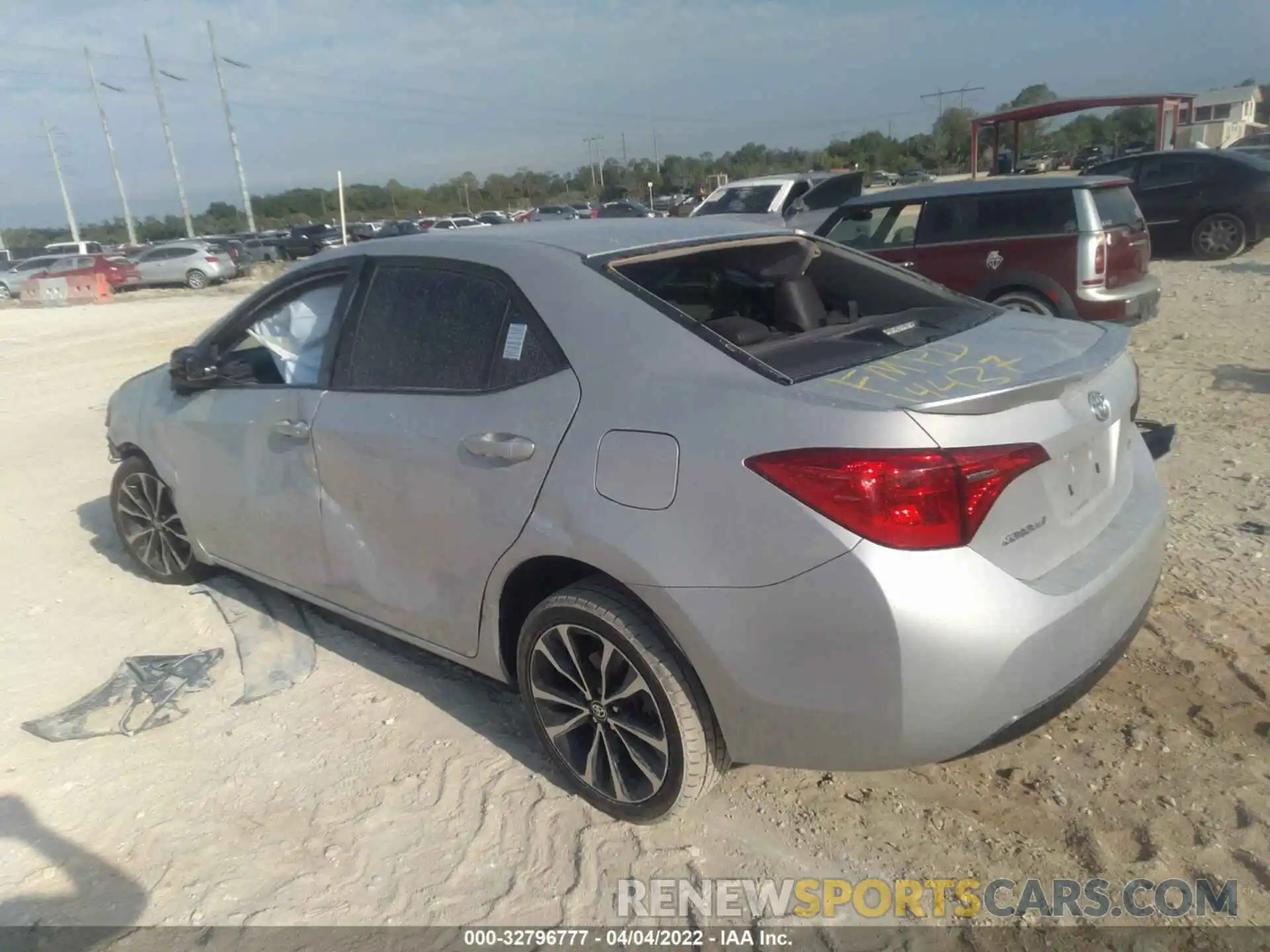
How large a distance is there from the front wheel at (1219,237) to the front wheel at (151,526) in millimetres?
14936

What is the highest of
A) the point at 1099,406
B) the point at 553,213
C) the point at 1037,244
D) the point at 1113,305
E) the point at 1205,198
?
the point at 1099,406

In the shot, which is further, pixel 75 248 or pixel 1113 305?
pixel 75 248

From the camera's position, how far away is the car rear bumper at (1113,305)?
801 cm

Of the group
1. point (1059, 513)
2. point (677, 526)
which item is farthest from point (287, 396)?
point (1059, 513)

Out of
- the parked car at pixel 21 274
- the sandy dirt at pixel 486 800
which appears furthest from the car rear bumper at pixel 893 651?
the parked car at pixel 21 274

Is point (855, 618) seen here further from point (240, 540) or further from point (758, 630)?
point (240, 540)

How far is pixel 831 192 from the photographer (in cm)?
1588

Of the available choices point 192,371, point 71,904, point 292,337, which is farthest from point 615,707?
point 192,371

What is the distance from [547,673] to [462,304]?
1240mm

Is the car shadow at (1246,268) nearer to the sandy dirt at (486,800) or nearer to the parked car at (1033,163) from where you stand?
the sandy dirt at (486,800)

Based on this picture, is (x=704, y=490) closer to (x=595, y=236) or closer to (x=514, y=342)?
(x=514, y=342)

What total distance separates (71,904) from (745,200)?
15308 mm

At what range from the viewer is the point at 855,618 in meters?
2.24

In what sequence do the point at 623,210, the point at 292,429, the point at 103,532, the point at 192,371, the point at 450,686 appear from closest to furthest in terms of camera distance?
the point at 292,429, the point at 450,686, the point at 192,371, the point at 103,532, the point at 623,210
